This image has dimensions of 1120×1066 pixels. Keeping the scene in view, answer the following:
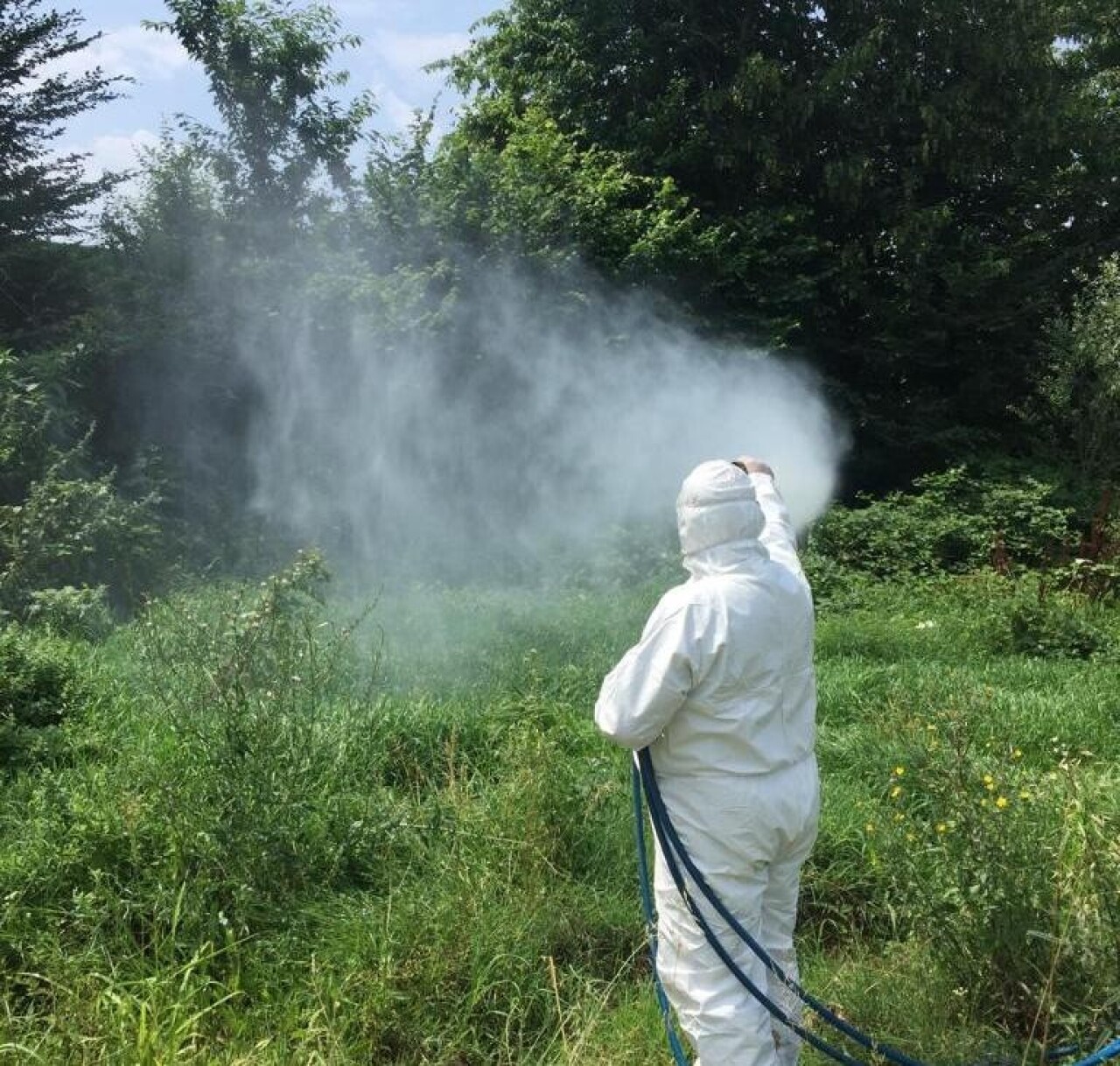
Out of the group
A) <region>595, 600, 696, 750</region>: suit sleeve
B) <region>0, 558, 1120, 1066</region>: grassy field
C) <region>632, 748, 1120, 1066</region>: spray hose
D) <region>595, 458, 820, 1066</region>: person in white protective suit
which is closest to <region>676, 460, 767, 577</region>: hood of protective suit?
<region>595, 458, 820, 1066</region>: person in white protective suit

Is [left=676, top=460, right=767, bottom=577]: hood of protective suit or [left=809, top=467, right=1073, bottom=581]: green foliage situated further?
[left=809, top=467, right=1073, bottom=581]: green foliage

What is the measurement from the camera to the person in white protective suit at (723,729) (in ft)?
9.12

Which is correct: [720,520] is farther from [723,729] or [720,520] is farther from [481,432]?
[481,432]

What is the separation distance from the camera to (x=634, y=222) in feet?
41.5

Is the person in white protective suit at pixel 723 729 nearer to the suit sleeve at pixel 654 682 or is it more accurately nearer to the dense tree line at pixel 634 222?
the suit sleeve at pixel 654 682

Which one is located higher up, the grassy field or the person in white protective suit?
the person in white protective suit

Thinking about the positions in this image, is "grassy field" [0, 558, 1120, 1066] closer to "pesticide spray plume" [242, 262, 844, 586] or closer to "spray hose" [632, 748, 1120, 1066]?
"spray hose" [632, 748, 1120, 1066]

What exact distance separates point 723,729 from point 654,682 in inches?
9.4

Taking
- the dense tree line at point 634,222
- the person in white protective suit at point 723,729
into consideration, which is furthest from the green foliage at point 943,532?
the person in white protective suit at point 723,729

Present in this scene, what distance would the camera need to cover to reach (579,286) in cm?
1191

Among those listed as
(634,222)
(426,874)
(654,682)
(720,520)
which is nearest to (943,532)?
(634,222)

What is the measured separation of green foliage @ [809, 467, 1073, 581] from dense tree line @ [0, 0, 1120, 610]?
6.29 ft

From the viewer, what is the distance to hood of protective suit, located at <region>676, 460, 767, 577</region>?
9.35 ft

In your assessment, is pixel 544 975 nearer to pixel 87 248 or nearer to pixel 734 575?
pixel 734 575
